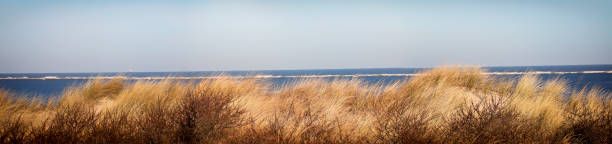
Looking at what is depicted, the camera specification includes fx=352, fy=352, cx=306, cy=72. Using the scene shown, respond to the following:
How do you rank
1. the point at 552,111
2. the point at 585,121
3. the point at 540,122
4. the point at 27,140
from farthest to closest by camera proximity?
1. the point at 552,111
2. the point at 540,122
3. the point at 585,121
4. the point at 27,140

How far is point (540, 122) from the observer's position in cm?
462

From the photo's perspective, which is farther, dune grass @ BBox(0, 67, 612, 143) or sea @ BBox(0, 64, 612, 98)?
sea @ BBox(0, 64, 612, 98)

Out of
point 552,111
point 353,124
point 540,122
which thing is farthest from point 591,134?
point 353,124

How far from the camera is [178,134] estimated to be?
10.9 feet

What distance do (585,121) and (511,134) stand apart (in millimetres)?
1604

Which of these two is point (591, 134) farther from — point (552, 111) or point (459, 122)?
point (459, 122)

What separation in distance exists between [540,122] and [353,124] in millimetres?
2647

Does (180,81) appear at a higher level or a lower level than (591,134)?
higher

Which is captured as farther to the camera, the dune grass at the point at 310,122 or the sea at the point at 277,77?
the sea at the point at 277,77

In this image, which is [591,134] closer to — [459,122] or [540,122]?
[540,122]

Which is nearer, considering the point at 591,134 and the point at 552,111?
the point at 591,134

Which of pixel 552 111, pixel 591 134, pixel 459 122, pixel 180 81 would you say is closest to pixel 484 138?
pixel 459 122

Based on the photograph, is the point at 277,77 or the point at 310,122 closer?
the point at 310,122

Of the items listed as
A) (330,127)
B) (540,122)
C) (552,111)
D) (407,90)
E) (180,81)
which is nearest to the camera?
(330,127)
